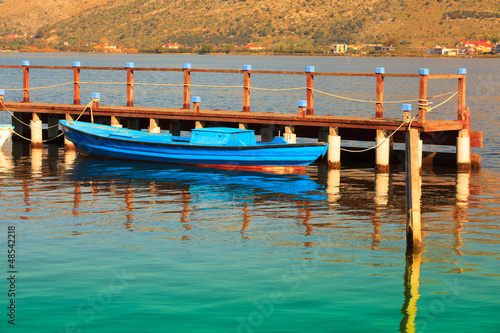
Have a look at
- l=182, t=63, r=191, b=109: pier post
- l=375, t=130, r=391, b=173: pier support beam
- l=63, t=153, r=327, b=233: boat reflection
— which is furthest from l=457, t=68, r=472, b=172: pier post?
l=182, t=63, r=191, b=109: pier post

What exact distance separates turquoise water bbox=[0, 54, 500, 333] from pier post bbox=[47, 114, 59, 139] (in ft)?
25.1

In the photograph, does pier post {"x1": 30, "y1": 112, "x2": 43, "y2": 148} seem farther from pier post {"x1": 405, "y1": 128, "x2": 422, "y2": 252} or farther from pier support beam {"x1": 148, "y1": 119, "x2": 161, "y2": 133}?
pier post {"x1": 405, "y1": 128, "x2": 422, "y2": 252}

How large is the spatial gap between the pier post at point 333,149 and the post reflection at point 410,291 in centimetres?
997

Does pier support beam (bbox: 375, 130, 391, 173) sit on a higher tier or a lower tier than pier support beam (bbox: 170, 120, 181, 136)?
lower

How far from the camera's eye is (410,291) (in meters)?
11.9

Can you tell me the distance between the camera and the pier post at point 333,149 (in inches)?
918

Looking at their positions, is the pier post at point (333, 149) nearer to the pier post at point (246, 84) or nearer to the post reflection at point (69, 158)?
the pier post at point (246, 84)

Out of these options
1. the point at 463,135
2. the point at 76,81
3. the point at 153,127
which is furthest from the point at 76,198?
the point at 463,135

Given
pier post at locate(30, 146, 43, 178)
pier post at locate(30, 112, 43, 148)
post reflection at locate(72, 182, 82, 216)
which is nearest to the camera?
post reflection at locate(72, 182, 82, 216)

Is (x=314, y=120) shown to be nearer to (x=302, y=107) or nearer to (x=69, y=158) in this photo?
(x=302, y=107)

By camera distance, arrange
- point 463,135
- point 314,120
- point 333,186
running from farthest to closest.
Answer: point 314,120
point 463,135
point 333,186

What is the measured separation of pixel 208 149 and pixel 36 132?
28.8 ft

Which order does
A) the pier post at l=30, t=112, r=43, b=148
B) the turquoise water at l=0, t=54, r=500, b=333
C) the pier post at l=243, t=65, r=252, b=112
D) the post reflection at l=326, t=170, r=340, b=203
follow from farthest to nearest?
the pier post at l=30, t=112, r=43, b=148 → the pier post at l=243, t=65, r=252, b=112 → the post reflection at l=326, t=170, r=340, b=203 → the turquoise water at l=0, t=54, r=500, b=333

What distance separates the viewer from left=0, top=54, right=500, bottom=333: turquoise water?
10766 mm
